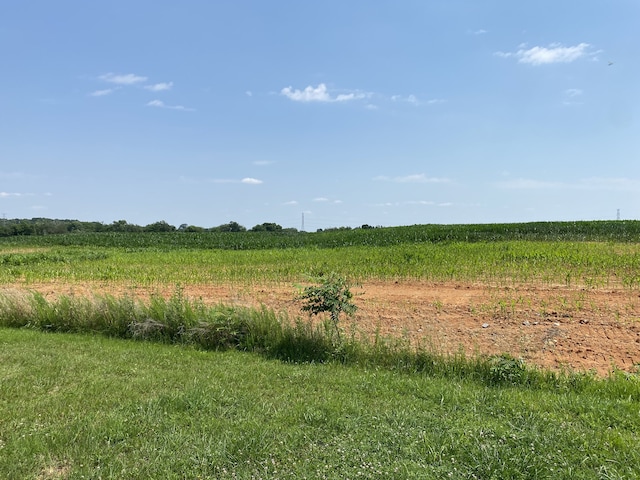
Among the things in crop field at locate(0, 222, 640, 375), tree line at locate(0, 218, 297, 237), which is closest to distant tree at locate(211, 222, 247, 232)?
tree line at locate(0, 218, 297, 237)

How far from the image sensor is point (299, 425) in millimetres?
4117

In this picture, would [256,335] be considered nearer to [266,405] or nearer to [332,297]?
[332,297]

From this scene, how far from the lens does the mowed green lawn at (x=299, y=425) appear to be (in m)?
3.40

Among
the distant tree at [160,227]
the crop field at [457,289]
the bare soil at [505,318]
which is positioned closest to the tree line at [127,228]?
the distant tree at [160,227]

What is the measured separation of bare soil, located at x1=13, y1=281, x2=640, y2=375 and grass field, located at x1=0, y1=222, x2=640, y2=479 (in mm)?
791

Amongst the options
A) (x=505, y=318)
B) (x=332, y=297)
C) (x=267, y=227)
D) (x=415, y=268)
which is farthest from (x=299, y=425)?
(x=267, y=227)

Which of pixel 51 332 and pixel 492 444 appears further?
pixel 51 332

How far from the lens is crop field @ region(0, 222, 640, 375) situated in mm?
7195

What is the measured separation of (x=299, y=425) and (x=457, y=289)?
9127mm

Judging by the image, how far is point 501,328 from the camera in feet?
26.6

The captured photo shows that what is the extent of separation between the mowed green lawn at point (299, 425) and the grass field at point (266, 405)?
0.02m

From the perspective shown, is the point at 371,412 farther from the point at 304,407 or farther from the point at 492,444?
the point at 492,444

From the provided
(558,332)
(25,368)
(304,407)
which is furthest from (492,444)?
(25,368)

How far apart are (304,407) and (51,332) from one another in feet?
22.3
